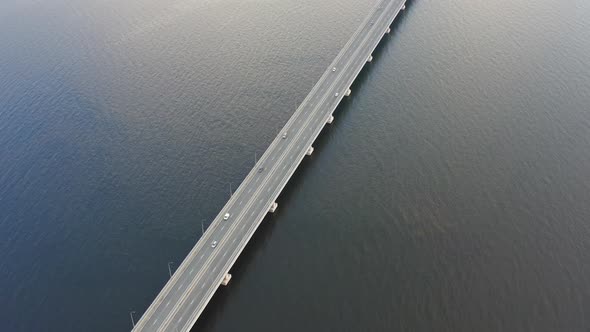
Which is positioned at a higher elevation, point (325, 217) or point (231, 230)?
point (325, 217)

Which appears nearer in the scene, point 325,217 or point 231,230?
point 231,230

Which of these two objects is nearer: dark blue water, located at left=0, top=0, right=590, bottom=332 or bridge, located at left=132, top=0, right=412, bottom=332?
bridge, located at left=132, top=0, right=412, bottom=332

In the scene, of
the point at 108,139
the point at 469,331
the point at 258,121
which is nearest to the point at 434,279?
the point at 469,331

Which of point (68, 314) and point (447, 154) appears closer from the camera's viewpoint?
point (68, 314)

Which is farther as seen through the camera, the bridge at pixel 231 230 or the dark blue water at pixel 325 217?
the dark blue water at pixel 325 217

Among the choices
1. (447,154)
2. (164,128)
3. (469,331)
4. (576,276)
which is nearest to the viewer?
(469,331)

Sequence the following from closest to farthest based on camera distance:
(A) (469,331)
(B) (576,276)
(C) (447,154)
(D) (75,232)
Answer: (A) (469,331) → (B) (576,276) → (D) (75,232) → (C) (447,154)

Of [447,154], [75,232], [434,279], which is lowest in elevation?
[75,232]

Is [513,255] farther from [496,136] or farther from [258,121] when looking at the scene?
[258,121]
